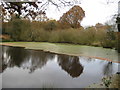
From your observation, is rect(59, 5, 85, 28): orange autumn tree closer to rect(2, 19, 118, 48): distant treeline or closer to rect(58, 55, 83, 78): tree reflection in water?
rect(58, 55, 83, 78): tree reflection in water

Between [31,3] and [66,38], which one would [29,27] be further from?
[31,3]

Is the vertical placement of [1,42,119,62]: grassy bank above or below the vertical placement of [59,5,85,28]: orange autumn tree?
below

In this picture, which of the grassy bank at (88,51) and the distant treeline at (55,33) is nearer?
the grassy bank at (88,51)

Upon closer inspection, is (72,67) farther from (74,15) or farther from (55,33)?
(55,33)

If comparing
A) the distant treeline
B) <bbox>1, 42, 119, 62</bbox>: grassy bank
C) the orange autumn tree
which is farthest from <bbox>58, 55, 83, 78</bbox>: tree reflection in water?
the distant treeline

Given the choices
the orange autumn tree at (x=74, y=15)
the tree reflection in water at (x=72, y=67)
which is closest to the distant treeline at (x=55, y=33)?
the orange autumn tree at (x=74, y=15)

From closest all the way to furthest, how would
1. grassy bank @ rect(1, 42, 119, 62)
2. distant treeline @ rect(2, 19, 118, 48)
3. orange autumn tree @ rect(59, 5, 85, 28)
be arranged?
orange autumn tree @ rect(59, 5, 85, 28), grassy bank @ rect(1, 42, 119, 62), distant treeline @ rect(2, 19, 118, 48)

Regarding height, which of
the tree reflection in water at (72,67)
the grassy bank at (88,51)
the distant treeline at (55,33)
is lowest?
the tree reflection in water at (72,67)

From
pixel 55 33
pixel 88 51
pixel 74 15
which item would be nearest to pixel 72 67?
pixel 74 15

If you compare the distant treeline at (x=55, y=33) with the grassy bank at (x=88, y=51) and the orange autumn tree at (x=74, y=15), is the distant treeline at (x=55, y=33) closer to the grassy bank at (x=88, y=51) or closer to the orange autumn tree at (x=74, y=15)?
the grassy bank at (x=88, y=51)

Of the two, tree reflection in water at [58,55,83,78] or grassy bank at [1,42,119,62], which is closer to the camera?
tree reflection in water at [58,55,83,78]

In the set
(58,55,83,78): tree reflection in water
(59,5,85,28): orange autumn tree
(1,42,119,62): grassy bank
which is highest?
(59,5,85,28): orange autumn tree

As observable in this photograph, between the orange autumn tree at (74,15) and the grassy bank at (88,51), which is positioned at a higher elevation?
the orange autumn tree at (74,15)

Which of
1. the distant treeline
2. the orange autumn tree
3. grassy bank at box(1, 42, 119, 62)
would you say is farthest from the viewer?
the distant treeline
